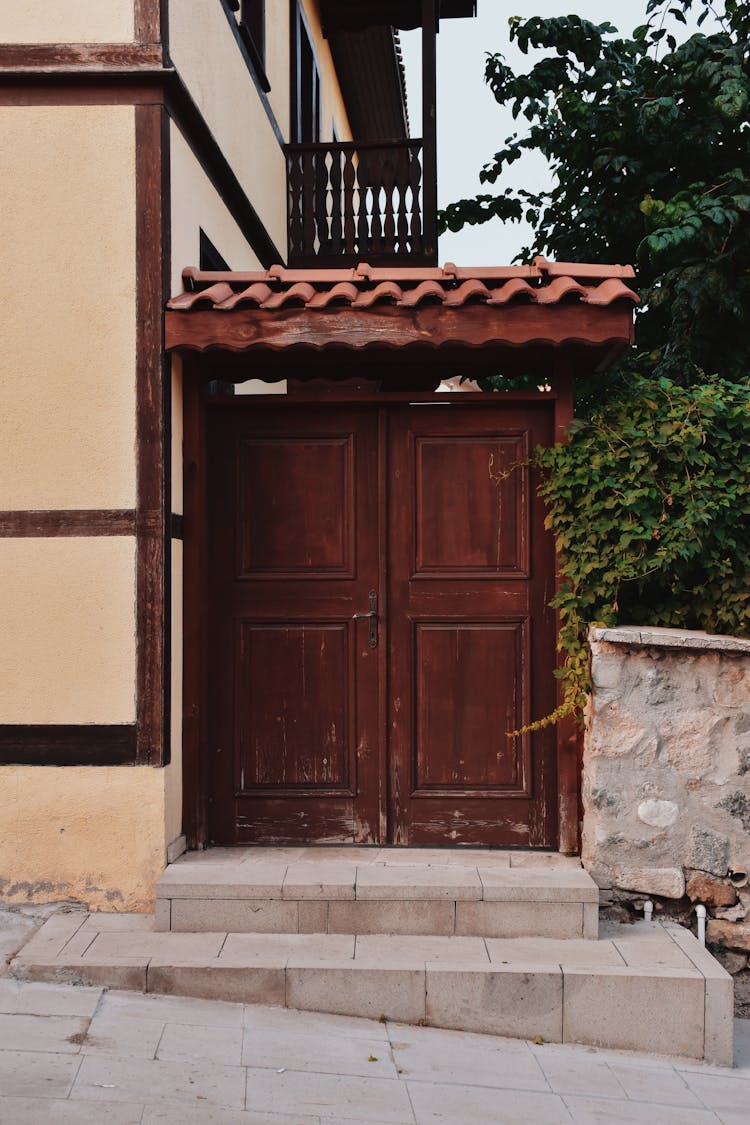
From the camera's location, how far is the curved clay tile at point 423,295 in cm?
520

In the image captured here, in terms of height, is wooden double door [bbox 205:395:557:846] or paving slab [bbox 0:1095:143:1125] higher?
wooden double door [bbox 205:395:557:846]

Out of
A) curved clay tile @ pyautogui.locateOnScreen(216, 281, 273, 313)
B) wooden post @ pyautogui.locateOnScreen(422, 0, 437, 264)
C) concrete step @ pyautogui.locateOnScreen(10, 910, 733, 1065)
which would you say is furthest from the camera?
wooden post @ pyautogui.locateOnScreen(422, 0, 437, 264)

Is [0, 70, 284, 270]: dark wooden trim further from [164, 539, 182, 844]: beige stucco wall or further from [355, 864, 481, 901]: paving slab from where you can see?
[355, 864, 481, 901]: paving slab

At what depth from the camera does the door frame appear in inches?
219

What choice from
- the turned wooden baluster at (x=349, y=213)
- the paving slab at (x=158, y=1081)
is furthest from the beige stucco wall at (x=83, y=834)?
the turned wooden baluster at (x=349, y=213)

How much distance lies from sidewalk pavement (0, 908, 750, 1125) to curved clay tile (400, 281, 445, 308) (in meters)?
3.09

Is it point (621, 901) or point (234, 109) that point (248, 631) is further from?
point (234, 109)

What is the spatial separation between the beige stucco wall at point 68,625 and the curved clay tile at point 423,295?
66.4 inches

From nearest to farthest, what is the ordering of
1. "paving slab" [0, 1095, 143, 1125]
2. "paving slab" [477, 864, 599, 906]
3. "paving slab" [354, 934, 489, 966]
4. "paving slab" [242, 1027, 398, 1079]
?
"paving slab" [0, 1095, 143, 1125]
"paving slab" [242, 1027, 398, 1079]
"paving slab" [354, 934, 489, 966]
"paving slab" [477, 864, 599, 906]

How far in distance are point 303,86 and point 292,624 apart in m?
6.36

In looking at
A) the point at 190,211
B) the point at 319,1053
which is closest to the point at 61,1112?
the point at 319,1053

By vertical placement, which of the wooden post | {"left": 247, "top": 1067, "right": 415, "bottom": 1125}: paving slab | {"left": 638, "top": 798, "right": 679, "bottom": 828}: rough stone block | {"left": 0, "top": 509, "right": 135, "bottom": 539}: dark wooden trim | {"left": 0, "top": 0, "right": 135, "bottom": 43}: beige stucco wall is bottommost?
{"left": 247, "top": 1067, "right": 415, "bottom": 1125}: paving slab

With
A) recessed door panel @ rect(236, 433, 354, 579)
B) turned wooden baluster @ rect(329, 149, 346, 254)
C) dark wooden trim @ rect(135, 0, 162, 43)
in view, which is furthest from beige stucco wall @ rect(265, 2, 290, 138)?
recessed door panel @ rect(236, 433, 354, 579)

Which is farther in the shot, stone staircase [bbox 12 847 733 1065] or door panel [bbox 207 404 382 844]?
door panel [bbox 207 404 382 844]
